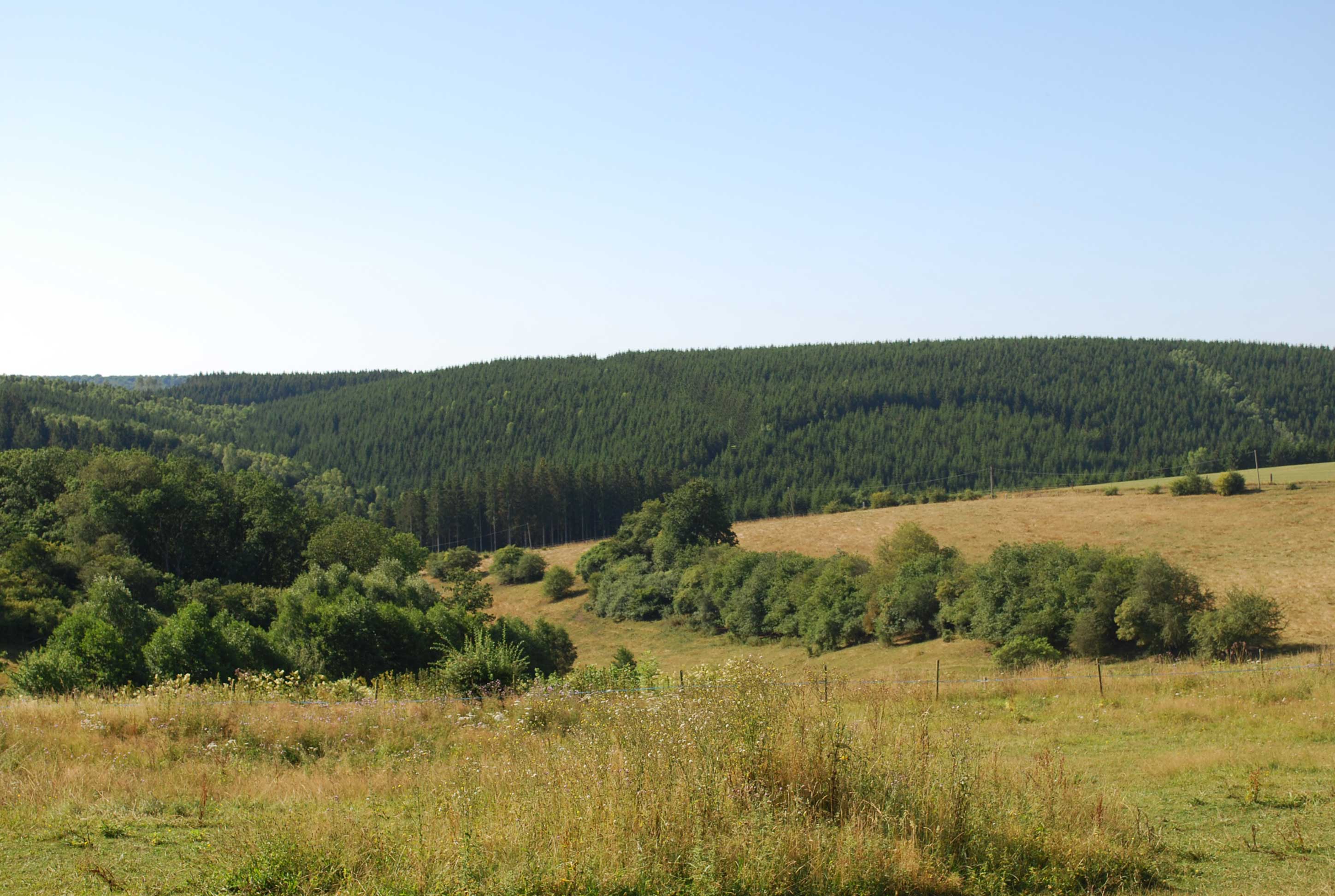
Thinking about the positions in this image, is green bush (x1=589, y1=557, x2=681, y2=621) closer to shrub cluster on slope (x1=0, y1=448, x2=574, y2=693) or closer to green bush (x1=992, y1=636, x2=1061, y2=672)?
shrub cluster on slope (x1=0, y1=448, x2=574, y2=693)

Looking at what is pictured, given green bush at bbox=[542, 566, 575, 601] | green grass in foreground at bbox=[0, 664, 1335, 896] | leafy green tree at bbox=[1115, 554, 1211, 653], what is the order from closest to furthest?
green grass in foreground at bbox=[0, 664, 1335, 896] < leafy green tree at bbox=[1115, 554, 1211, 653] < green bush at bbox=[542, 566, 575, 601]

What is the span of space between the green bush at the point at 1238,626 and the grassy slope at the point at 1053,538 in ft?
7.19

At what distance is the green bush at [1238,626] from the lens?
34250mm

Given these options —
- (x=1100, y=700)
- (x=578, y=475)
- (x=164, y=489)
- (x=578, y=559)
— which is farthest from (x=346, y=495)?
(x=1100, y=700)

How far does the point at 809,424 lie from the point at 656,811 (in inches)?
6038

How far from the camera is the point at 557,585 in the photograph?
75.4m

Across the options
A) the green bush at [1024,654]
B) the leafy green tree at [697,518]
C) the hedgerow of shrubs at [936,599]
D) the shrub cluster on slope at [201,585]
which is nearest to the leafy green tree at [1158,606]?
the hedgerow of shrubs at [936,599]

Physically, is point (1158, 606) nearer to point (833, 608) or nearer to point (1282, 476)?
point (833, 608)

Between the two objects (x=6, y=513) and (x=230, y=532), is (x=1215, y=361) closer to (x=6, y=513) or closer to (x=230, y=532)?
(x=230, y=532)

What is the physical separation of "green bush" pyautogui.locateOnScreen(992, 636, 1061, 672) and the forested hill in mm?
80182

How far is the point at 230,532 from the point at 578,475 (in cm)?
5500

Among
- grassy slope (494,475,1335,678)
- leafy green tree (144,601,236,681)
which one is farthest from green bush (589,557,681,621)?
leafy green tree (144,601,236,681)

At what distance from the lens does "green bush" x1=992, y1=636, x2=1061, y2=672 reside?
35.7m

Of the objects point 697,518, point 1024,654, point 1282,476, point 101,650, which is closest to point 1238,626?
point 1024,654
